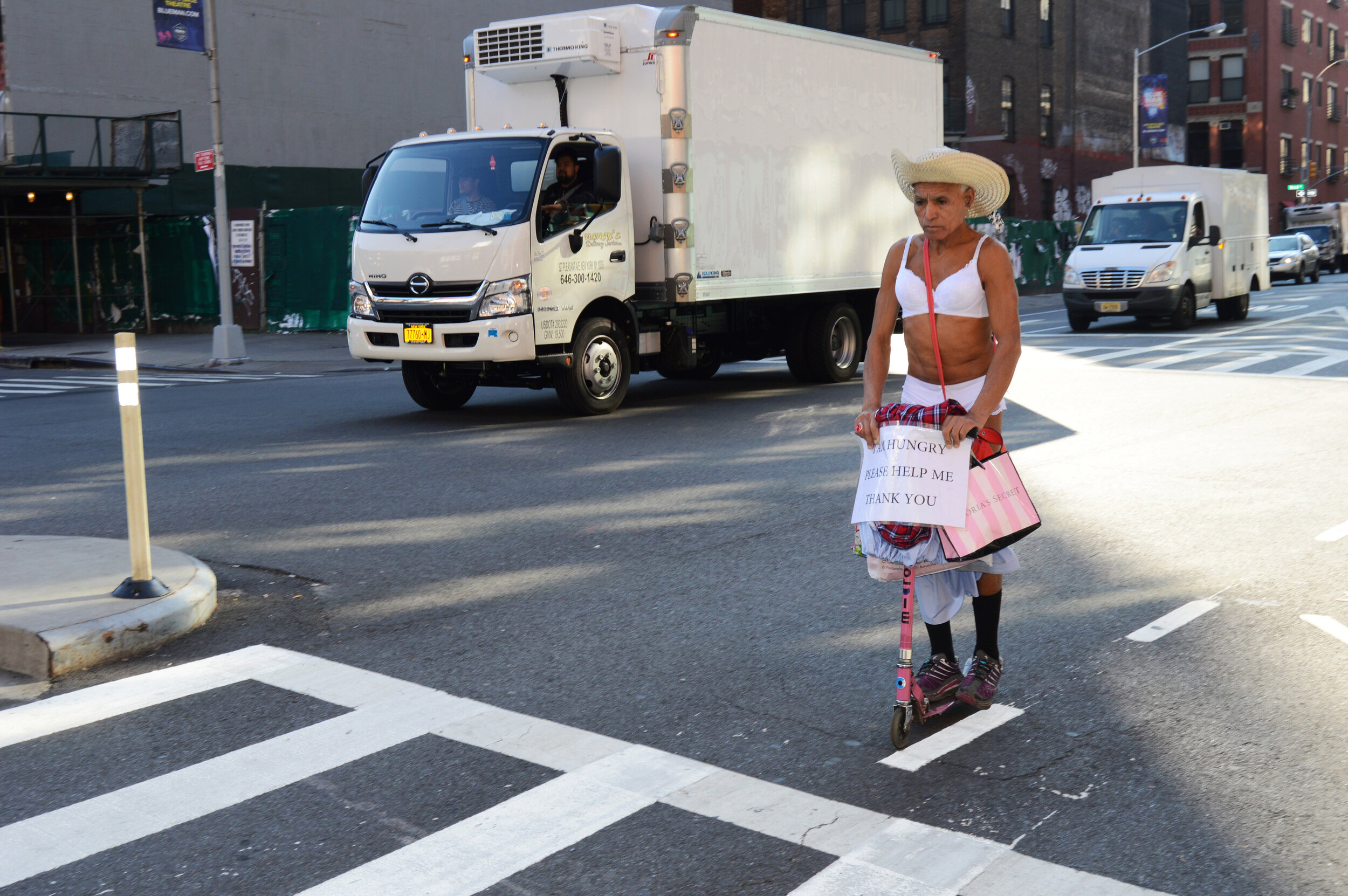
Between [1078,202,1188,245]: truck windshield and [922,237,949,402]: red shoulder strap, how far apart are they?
21627 mm

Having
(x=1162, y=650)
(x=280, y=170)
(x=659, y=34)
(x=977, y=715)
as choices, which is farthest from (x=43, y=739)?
(x=280, y=170)

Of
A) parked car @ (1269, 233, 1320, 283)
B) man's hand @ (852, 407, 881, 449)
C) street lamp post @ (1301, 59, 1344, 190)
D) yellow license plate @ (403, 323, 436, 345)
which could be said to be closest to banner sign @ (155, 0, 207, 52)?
yellow license plate @ (403, 323, 436, 345)

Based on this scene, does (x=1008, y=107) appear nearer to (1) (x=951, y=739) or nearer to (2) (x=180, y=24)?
(2) (x=180, y=24)

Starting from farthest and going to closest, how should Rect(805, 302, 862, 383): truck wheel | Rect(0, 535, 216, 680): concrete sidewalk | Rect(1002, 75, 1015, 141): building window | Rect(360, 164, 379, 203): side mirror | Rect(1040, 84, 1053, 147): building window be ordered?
Rect(1040, 84, 1053, 147): building window < Rect(1002, 75, 1015, 141): building window < Rect(805, 302, 862, 383): truck wheel < Rect(360, 164, 379, 203): side mirror < Rect(0, 535, 216, 680): concrete sidewalk

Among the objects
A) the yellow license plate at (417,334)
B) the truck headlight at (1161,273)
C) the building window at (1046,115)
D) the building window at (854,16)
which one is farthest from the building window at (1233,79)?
the yellow license plate at (417,334)

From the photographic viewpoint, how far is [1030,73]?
5116 cm

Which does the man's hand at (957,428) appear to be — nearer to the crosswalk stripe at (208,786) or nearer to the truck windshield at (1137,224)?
the crosswalk stripe at (208,786)

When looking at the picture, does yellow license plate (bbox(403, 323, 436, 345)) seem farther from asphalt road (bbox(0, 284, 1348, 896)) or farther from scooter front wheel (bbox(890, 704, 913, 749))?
scooter front wheel (bbox(890, 704, 913, 749))

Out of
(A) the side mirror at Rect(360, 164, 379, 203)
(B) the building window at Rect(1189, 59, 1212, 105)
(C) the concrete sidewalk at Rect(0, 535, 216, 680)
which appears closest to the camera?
(C) the concrete sidewalk at Rect(0, 535, 216, 680)

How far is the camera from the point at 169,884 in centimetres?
347

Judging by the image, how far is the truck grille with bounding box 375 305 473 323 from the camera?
40.0 ft

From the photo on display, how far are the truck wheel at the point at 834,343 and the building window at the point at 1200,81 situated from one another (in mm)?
63699

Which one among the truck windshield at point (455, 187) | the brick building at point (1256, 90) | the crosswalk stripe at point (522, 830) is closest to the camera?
the crosswalk stripe at point (522, 830)

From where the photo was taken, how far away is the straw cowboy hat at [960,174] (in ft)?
14.2
